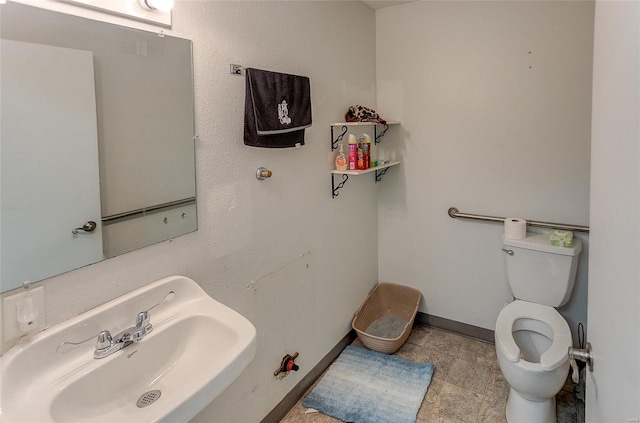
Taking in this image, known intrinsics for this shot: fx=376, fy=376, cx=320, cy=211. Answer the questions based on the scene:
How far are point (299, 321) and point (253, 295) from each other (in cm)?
43

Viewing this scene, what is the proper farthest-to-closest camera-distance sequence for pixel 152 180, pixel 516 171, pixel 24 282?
pixel 516 171 → pixel 152 180 → pixel 24 282

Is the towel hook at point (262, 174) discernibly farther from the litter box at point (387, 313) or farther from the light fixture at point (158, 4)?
the litter box at point (387, 313)

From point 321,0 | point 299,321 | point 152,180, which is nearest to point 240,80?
point 152,180

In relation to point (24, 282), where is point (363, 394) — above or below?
below

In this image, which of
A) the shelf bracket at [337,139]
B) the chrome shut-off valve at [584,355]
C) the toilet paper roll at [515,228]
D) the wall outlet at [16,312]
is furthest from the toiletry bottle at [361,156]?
the wall outlet at [16,312]

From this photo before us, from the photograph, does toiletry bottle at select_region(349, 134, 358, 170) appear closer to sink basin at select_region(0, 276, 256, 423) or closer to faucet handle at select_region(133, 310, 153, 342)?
sink basin at select_region(0, 276, 256, 423)

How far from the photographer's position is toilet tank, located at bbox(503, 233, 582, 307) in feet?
6.77

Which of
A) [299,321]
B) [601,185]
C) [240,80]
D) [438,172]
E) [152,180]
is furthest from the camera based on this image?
[438,172]

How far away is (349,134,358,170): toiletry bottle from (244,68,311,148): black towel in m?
0.40

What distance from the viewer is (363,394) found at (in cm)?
210

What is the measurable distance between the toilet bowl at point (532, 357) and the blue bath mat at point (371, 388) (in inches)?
19.3

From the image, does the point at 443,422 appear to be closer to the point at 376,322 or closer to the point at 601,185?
the point at 376,322

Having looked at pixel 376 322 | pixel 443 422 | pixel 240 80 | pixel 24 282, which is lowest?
pixel 443 422

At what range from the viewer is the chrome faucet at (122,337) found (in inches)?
44.4
